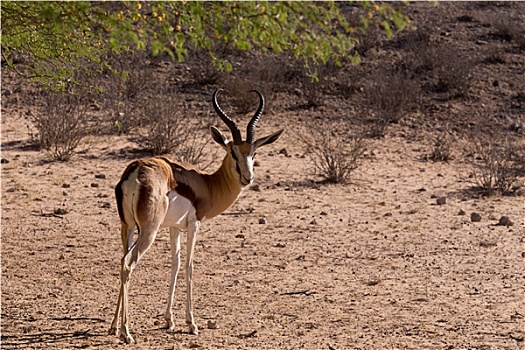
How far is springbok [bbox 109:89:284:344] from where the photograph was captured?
290 inches

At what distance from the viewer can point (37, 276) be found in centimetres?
961

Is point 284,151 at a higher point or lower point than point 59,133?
lower

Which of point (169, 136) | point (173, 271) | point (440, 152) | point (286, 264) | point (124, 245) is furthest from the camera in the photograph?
point (440, 152)

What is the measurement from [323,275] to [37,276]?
302 cm

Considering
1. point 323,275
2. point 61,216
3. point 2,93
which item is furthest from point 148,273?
point 2,93

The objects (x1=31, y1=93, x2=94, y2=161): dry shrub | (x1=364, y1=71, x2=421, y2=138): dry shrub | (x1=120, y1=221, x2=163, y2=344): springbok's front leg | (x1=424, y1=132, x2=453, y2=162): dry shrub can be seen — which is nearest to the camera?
(x1=120, y1=221, x2=163, y2=344): springbok's front leg

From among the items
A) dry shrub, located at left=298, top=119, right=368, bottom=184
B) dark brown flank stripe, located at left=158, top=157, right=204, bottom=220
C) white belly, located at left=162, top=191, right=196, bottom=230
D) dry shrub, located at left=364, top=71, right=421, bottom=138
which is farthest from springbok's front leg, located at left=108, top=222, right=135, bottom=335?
dry shrub, located at left=364, top=71, right=421, bottom=138

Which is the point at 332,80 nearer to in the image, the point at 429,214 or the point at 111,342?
the point at 429,214

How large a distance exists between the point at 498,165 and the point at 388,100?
5543 millimetres

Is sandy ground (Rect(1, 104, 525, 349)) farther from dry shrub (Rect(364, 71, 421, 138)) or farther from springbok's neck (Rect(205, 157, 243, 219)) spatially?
dry shrub (Rect(364, 71, 421, 138))

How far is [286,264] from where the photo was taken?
10195 millimetres

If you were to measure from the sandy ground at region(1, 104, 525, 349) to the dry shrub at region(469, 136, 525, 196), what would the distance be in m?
0.31

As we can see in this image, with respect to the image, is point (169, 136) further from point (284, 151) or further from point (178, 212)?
point (178, 212)

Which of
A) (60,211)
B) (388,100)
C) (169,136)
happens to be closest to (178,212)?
(60,211)
